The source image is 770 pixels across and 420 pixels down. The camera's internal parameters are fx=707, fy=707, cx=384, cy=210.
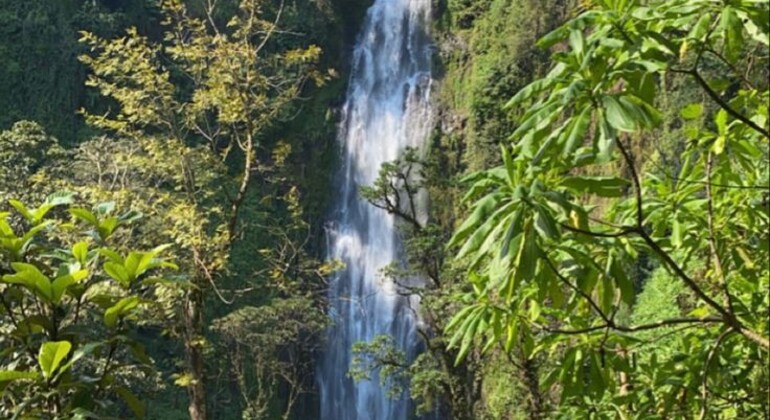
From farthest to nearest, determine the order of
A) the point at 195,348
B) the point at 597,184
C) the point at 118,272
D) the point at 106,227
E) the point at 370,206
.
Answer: the point at 370,206
the point at 195,348
the point at 106,227
the point at 118,272
the point at 597,184

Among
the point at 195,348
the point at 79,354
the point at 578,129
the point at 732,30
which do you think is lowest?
the point at 195,348

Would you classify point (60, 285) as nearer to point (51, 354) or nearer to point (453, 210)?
→ point (51, 354)

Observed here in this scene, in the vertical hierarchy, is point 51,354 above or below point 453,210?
above

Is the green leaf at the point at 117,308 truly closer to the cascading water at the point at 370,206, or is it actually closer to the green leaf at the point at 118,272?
the green leaf at the point at 118,272

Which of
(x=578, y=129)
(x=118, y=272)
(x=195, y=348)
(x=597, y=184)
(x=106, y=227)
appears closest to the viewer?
(x=578, y=129)

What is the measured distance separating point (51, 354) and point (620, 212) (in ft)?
4.56

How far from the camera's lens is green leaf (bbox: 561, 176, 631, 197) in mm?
1220

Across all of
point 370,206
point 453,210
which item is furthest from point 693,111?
point 370,206

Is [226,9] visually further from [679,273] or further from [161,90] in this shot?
[679,273]

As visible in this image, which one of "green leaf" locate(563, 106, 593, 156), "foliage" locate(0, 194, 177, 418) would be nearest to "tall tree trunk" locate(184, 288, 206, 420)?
"foliage" locate(0, 194, 177, 418)

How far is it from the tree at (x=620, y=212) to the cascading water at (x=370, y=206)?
13737 millimetres

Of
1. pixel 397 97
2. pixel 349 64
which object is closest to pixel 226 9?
pixel 349 64

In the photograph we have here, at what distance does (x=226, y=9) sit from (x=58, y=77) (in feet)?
14.8

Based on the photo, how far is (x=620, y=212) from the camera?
71.9 inches
